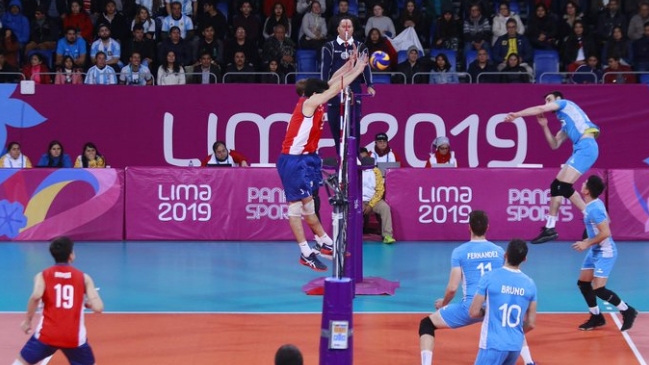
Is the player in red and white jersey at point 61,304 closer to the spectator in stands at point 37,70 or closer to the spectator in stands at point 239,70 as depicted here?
the spectator in stands at point 239,70

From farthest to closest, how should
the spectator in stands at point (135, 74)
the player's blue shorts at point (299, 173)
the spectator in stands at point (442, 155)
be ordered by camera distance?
the spectator in stands at point (135, 74)
the spectator in stands at point (442, 155)
the player's blue shorts at point (299, 173)

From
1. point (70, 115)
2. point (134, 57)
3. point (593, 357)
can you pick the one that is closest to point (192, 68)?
point (134, 57)

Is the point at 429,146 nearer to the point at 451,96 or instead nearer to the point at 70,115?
the point at 451,96

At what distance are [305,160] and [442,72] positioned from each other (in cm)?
988

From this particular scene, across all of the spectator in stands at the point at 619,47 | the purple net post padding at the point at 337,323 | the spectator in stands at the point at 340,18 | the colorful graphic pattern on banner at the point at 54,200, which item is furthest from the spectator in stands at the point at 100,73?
the purple net post padding at the point at 337,323

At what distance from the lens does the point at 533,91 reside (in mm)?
23016

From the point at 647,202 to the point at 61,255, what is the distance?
13.9 metres

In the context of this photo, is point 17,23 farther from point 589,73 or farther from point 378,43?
point 589,73

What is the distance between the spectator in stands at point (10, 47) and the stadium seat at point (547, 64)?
11850 mm

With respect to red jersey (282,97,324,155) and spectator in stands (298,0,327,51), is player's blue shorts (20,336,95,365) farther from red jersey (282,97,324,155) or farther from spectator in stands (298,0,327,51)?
spectator in stands (298,0,327,51)

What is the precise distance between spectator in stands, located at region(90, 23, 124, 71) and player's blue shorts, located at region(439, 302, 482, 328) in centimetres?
1476

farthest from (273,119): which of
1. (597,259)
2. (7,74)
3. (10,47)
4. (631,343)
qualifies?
(631,343)

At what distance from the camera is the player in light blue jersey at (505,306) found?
376 inches

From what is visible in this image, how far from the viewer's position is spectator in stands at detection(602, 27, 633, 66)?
23.9 m
